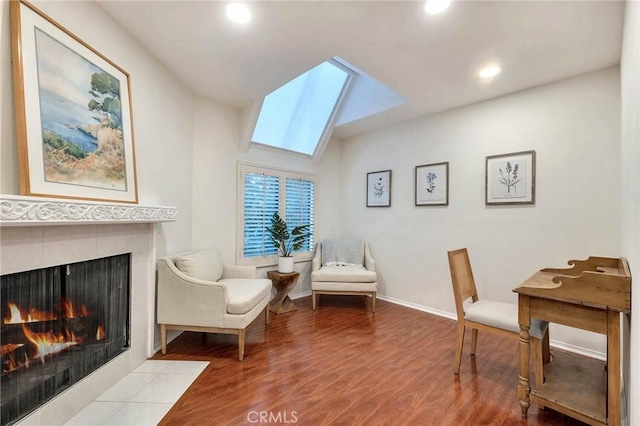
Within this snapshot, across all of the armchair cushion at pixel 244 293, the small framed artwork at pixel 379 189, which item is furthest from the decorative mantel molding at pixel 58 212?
the small framed artwork at pixel 379 189

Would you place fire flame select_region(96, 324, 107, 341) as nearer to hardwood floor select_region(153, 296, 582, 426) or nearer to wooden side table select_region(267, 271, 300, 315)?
hardwood floor select_region(153, 296, 582, 426)

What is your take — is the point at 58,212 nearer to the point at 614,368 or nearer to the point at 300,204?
the point at 614,368

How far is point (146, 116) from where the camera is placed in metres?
2.24

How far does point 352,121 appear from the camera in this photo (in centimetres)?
390

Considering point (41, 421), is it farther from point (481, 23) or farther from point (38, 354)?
point (481, 23)

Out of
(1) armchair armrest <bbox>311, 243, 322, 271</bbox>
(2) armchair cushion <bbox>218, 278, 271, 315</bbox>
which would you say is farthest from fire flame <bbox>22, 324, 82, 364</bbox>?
(1) armchair armrest <bbox>311, 243, 322, 271</bbox>

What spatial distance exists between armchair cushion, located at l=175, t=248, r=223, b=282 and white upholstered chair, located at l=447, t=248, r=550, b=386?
226 centimetres

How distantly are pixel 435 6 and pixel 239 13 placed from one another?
128 centimetres

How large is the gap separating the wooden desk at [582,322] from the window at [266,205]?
288 centimetres

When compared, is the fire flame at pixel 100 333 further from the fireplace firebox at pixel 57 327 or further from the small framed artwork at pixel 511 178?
the small framed artwork at pixel 511 178

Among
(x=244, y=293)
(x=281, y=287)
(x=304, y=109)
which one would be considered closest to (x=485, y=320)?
(x=244, y=293)

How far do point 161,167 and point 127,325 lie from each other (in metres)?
1.35

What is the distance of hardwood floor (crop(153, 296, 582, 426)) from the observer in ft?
5.38

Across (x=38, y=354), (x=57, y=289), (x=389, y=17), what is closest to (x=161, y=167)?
(x=57, y=289)
